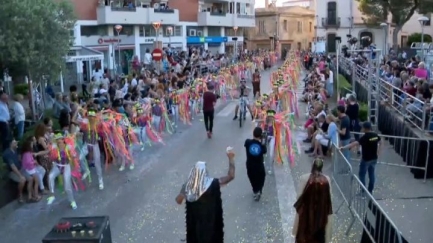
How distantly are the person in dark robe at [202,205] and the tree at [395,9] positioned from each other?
46827mm

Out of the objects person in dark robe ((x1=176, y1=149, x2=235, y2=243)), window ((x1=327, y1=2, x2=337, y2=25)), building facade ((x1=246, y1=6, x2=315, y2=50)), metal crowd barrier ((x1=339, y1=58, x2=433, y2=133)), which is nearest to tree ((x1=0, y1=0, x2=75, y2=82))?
metal crowd barrier ((x1=339, y1=58, x2=433, y2=133))

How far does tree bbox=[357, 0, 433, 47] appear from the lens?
4966cm

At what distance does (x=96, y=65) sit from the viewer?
33.2 metres

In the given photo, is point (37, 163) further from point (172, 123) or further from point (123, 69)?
point (123, 69)

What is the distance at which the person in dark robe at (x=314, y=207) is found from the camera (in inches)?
304

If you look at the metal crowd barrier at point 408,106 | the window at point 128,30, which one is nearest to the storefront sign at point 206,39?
the window at point 128,30

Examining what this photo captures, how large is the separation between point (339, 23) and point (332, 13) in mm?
1598

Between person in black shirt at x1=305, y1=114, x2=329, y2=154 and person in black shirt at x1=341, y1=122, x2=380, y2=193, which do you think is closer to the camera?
person in black shirt at x1=341, y1=122, x2=380, y2=193

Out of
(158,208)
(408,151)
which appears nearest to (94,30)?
(408,151)

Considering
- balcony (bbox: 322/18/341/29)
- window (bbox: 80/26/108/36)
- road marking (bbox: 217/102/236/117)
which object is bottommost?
road marking (bbox: 217/102/236/117)

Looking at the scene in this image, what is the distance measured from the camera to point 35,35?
57.3 feet

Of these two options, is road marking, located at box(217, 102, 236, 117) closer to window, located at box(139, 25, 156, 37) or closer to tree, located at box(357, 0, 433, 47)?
window, located at box(139, 25, 156, 37)

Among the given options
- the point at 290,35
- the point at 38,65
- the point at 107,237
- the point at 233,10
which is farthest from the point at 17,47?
the point at 290,35

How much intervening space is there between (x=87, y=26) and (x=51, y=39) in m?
26.5
